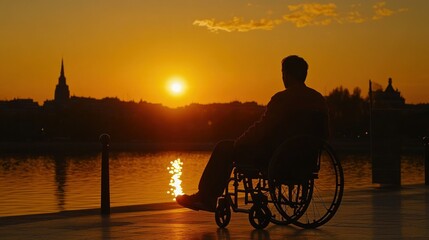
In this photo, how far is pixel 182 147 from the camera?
652 feet

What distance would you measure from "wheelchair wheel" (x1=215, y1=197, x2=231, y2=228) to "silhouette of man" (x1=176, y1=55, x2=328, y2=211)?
8 cm

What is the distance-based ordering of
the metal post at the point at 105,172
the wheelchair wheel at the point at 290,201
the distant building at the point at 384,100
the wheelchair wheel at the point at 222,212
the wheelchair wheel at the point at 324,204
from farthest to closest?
the distant building at the point at 384,100
the metal post at the point at 105,172
the wheelchair wheel at the point at 222,212
the wheelchair wheel at the point at 324,204
the wheelchair wheel at the point at 290,201

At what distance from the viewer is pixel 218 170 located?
8.32 metres

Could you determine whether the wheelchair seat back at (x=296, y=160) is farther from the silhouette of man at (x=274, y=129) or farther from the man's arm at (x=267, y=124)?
the man's arm at (x=267, y=124)

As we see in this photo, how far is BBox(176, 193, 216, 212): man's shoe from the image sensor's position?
27.5ft

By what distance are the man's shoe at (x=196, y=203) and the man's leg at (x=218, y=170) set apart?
2.4 inches

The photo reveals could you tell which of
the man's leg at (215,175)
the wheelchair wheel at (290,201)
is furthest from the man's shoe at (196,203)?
the wheelchair wheel at (290,201)

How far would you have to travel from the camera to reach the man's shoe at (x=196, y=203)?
27.5ft

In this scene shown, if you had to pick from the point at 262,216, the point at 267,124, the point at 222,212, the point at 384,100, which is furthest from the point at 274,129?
the point at 384,100

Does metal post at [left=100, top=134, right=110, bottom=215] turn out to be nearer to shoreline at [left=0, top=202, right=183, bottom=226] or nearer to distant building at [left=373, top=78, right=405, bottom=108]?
shoreline at [left=0, top=202, right=183, bottom=226]

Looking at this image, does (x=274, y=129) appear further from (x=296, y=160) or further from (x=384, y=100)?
(x=384, y=100)

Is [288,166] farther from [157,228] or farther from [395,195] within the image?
[395,195]

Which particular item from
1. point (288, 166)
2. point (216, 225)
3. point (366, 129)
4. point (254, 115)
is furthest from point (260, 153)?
point (254, 115)

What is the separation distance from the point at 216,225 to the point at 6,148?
18918cm
